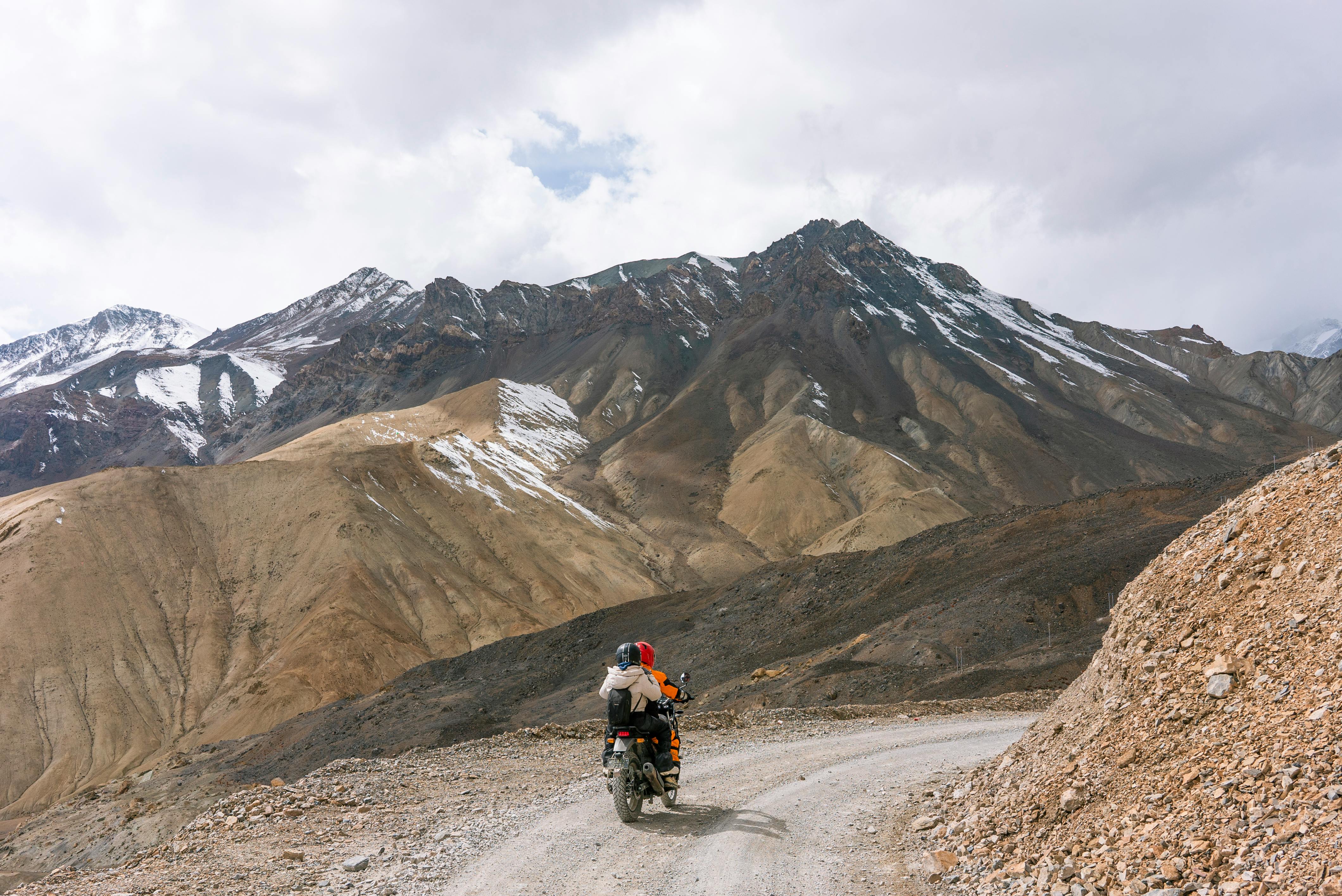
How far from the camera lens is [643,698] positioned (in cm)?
1005

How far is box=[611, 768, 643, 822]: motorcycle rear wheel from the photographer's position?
379 inches

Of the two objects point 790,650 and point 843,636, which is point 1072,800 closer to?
point 843,636

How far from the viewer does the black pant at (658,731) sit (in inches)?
394

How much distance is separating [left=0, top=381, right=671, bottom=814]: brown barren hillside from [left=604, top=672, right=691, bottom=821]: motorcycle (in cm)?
5321

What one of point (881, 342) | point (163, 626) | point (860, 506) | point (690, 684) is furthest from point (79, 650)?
point (881, 342)

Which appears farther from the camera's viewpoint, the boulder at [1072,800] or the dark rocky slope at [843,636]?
the dark rocky slope at [843,636]

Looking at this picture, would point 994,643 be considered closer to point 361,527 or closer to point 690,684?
point 690,684

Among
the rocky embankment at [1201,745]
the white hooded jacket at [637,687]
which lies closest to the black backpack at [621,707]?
the white hooded jacket at [637,687]

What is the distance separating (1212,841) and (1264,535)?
3.38 meters

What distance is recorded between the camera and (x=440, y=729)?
116ft

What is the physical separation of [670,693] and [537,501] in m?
92.2

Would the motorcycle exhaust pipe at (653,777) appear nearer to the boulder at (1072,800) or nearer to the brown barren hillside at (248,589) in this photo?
the boulder at (1072,800)

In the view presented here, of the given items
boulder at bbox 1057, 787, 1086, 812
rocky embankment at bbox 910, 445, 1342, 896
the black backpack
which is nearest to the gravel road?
rocky embankment at bbox 910, 445, 1342, 896

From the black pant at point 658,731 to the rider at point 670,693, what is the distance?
3 cm
